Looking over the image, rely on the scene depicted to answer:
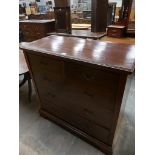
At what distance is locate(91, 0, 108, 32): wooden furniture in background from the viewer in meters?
2.44

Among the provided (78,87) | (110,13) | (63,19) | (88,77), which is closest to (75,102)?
(78,87)

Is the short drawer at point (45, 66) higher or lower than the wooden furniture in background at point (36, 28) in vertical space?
lower

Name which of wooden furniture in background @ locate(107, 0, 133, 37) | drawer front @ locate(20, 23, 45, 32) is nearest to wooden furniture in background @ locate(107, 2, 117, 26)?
wooden furniture in background @ locate(107, 0, 133, 37)

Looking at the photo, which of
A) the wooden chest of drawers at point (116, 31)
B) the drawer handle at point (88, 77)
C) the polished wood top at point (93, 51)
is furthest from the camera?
the wooden chest of drawers at point (116, 31)

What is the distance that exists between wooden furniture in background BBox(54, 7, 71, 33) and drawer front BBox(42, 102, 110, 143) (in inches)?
70.6

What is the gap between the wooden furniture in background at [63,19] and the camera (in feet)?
8.95

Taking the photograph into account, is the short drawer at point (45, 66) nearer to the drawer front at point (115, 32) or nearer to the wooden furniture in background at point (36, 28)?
the drawer front at point (115, 32)

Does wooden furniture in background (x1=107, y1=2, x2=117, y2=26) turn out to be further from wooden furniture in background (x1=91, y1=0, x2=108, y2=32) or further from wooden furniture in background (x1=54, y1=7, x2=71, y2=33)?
wooden furniture in background (x1=54, y1=7, x2=71, y2=33)

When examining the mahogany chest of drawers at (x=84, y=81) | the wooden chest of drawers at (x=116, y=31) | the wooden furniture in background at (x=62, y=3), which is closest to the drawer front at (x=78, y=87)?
the mahogany chest of drawers at (x=84, y=81)

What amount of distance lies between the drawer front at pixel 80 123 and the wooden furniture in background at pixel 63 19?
5.88 feet

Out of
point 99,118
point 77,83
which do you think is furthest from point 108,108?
point 77,83

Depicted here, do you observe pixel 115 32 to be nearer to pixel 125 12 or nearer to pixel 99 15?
pixel 125 12
